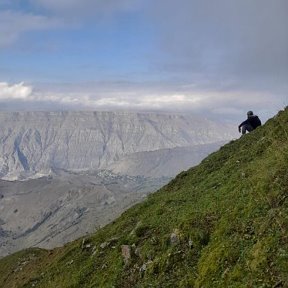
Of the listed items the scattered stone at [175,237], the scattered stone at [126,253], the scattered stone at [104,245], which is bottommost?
the scattered stone at [104,245]

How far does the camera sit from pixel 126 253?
817 inches

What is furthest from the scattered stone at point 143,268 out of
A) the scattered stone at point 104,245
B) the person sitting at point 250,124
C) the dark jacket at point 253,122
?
the dark jacket at point 253,122

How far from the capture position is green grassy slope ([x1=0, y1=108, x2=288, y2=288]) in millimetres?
13320

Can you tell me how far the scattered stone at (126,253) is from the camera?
20153 millimetres

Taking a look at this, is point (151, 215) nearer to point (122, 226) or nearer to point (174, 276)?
point (122, 226)

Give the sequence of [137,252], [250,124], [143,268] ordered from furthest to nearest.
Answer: [250,124] < [137,252] < [143,268]

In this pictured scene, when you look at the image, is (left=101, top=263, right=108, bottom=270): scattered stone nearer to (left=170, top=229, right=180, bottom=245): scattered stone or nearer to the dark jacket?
(left=170, top=229, right=180, bottom=245): scattered stone

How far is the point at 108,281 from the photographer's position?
19391 mm

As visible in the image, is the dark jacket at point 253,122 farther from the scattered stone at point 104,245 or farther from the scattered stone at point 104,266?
the scattered stone at point 104,266

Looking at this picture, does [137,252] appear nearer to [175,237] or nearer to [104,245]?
[175,237]

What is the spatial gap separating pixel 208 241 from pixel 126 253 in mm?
5177

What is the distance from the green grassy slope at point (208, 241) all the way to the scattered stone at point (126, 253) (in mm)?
116

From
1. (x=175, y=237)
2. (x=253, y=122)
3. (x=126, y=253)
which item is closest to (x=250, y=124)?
(x=253, y=122)

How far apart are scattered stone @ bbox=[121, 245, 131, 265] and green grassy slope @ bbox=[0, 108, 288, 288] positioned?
0.38ft
